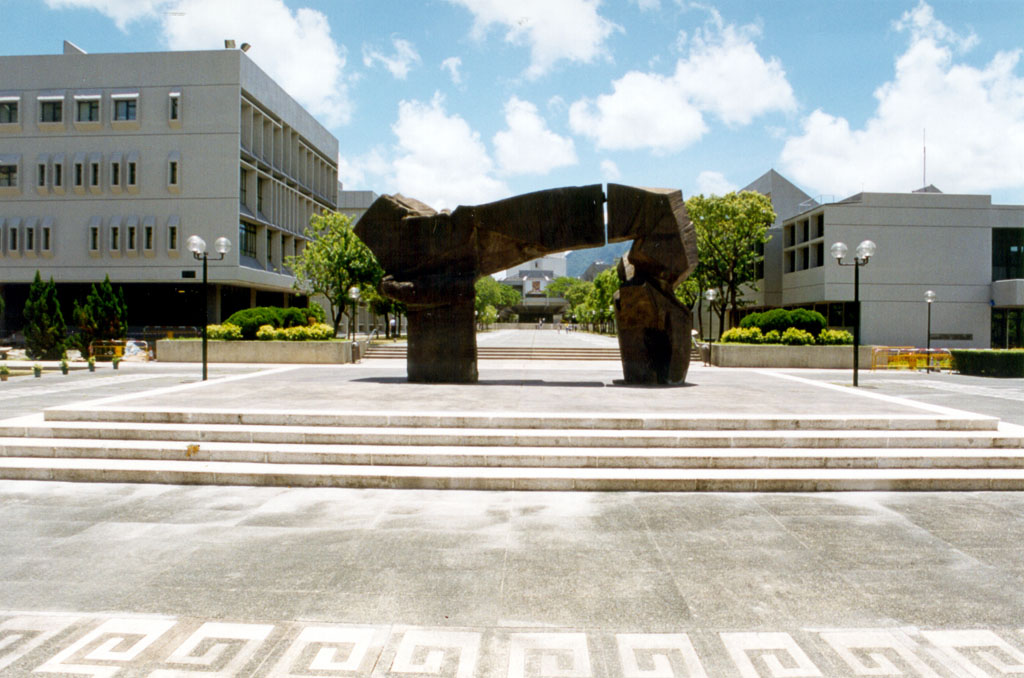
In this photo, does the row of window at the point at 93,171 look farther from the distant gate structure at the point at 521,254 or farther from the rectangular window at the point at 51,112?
the distant gate structure at the point at 521,254

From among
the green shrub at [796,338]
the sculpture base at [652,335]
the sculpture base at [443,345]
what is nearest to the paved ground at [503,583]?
the sculpture base at [443,345]

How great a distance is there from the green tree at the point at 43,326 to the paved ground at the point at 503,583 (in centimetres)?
2452

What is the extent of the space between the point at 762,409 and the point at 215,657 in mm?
8763

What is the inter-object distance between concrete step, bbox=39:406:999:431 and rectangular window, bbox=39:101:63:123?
42.3m

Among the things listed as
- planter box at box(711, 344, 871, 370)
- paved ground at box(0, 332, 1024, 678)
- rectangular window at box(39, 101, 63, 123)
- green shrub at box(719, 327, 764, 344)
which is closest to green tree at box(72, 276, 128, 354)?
rectangular window at box(39, 101, 63, 123)

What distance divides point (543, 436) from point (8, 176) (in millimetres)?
48154

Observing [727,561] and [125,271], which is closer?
[727,561]

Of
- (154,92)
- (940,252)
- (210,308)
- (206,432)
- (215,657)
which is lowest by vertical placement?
(215,657)

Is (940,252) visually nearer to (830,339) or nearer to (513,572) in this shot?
(830,339)

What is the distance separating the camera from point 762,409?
404 inches

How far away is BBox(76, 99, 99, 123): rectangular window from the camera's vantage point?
133ft

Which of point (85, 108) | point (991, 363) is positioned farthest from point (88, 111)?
point (991, 363)

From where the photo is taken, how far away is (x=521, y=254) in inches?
570

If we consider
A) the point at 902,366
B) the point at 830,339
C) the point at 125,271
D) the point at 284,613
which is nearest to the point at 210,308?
the point at 125,271
